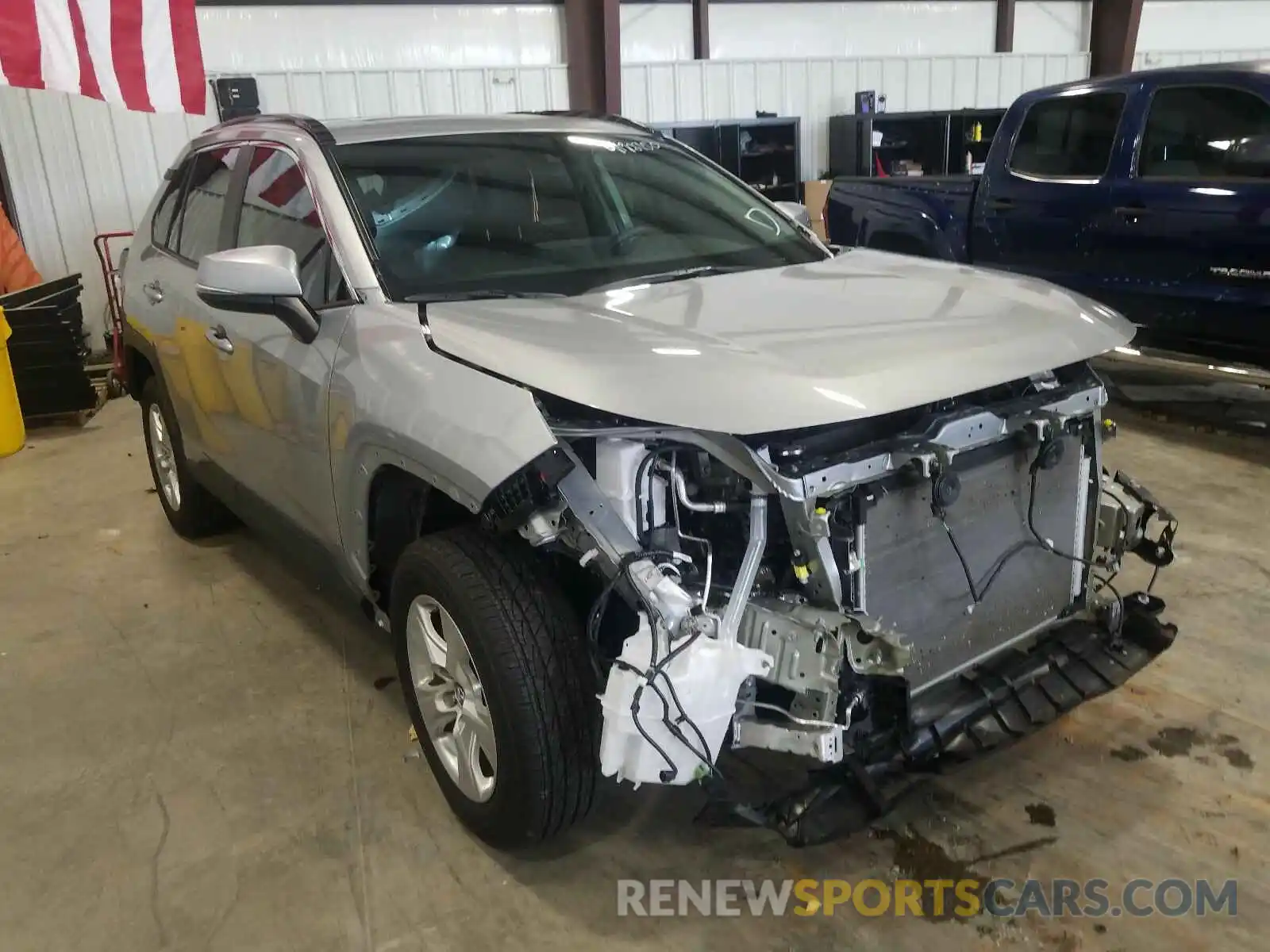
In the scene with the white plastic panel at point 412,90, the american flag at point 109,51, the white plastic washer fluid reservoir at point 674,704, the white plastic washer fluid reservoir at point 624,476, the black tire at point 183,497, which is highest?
the american flag at point 109,51

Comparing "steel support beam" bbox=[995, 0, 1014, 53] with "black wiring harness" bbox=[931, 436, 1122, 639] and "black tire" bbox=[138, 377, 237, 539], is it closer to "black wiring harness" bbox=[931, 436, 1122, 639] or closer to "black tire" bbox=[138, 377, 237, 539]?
"black tire" bbox=[138, 377, 237, 539]

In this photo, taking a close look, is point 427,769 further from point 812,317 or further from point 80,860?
point 812,317

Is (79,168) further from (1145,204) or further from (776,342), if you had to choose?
(776,342)

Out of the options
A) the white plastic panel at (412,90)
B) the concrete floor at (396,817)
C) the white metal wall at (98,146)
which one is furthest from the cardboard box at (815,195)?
the concrete floor at (396,817)

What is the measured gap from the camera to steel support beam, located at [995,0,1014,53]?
12059 millimetres

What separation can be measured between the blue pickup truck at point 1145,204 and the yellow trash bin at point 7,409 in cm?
553

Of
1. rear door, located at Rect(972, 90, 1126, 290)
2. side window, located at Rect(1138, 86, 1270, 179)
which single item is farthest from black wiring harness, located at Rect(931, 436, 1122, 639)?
rear door, located at Rect(972, 90, 1126, 290)

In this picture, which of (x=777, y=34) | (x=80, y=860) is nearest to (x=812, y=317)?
(x=80, y=860)

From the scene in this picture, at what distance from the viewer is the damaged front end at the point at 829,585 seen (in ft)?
6.39

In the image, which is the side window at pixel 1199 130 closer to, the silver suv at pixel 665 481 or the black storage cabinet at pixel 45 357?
the silver suv at pixel 665 481

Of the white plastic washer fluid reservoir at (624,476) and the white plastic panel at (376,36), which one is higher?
the white plastic panel at (376,36)

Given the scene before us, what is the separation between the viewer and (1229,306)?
194 inches

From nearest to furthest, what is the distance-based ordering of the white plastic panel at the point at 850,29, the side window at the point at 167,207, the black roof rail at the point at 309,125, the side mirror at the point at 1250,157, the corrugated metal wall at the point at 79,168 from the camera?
the black roof rail at the point at 309,125 → the side window at the point at 167,207 → the side mirror at the point at 1250,157 → the corrugated metal wall at the point at 79,168 → the white plastic panel at the point at 850,29

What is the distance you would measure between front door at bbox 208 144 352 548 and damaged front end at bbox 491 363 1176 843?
817 millimetres
